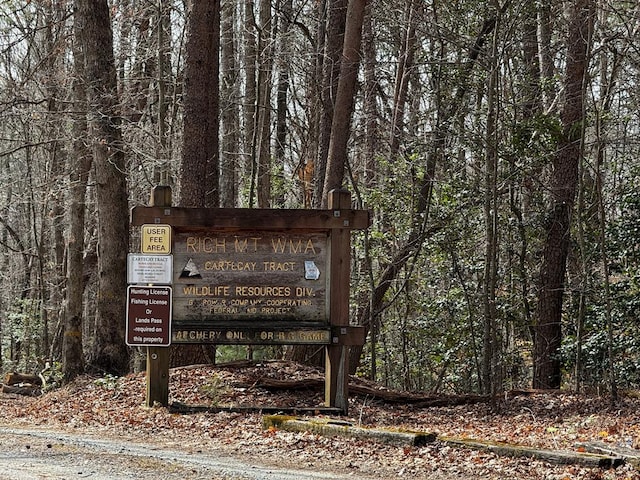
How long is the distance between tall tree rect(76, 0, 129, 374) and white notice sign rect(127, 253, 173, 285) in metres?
4.35

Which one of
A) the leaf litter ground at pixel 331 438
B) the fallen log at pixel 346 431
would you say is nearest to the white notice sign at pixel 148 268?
the leaf litter ground at pixel 331 438

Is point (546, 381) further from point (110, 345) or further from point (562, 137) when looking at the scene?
point (110, 345)

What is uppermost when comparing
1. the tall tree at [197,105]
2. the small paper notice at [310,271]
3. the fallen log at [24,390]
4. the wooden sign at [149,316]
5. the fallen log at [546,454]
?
the tall tree at [197,105]

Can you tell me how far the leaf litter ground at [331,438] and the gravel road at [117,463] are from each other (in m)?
0.37

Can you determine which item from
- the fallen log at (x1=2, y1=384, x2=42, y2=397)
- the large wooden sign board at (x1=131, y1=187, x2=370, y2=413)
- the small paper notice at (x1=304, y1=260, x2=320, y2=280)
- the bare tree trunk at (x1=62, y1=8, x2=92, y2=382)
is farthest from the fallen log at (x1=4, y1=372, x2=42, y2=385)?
the small paper notice at (x1=304, y1=260, x2=320, y2=280)

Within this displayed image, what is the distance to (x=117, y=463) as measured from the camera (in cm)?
791

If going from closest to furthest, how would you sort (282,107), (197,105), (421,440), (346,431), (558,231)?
(421,440) < (346,431) < (197,105) < (558,231) < (282,107)

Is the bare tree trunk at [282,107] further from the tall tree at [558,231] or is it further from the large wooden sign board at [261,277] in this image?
the large wooden sign board at [261,277]

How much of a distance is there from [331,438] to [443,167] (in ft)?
32.3

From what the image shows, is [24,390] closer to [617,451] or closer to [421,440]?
[421,440]

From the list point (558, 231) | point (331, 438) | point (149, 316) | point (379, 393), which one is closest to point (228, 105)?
point (558, 231)

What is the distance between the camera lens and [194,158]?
1406 cm

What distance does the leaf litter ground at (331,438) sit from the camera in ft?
25.9

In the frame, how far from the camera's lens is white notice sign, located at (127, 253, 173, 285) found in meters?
11.1
